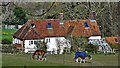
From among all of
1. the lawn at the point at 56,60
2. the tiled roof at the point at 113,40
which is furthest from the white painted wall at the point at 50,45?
the tiled roof at the point at 113,40

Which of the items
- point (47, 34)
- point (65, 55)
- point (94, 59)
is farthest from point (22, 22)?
point (94, 59)

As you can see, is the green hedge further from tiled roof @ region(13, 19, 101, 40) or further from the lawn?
tiled roof @ region(13, 19, 101, 40)

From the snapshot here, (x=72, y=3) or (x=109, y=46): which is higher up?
(x=72, y=3)

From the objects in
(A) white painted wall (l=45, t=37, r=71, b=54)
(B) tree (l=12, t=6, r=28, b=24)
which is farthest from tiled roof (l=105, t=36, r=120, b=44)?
(B) tree (l=12, t=6, r=28, b=24)

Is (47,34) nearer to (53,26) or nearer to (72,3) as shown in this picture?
(53,26)

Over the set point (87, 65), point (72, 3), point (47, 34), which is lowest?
point (87, 65)

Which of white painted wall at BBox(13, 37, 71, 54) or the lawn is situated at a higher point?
white painted wall at BBox(13, 37, 71, 54)

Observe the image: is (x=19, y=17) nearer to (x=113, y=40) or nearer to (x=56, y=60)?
(x=56, y=60)
